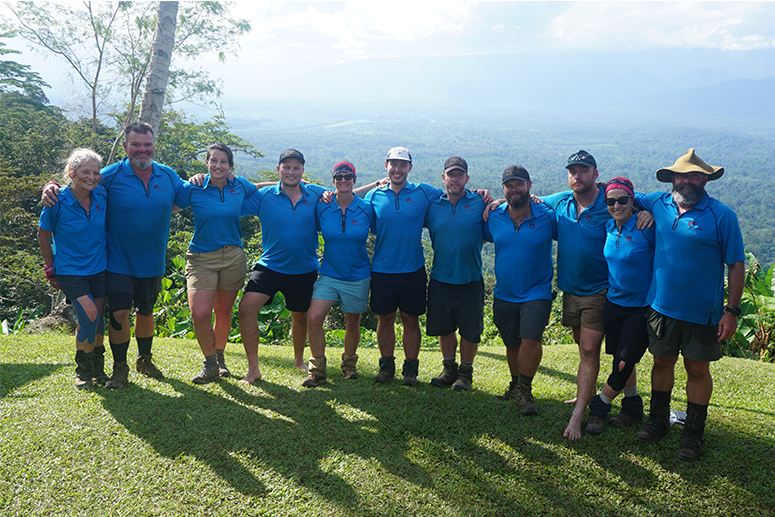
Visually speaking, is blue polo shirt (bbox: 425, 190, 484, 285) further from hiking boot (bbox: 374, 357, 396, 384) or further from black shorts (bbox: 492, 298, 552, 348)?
hiking boot (bbox: 374, 357, 396, 384)

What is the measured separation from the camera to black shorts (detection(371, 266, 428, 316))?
18.5 feet

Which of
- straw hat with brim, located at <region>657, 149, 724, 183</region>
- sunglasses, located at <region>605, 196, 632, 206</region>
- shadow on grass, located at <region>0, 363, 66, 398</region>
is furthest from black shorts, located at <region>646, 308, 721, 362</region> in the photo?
shadow on grass, located at <region>0, 363, 66, 398</region>

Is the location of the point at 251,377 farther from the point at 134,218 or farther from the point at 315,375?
the point at 134,218

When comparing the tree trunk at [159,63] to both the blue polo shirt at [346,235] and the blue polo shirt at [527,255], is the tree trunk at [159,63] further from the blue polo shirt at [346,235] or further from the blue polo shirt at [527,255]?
the blue polo shirt at [527,255]

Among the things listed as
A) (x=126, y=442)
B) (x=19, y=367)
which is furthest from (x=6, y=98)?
(x=126, y=442)

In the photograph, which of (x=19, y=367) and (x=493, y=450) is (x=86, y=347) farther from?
(x=493, y=450)

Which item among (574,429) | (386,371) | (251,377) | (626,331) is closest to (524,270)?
(626,331)

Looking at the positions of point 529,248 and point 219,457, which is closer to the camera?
point 219,457

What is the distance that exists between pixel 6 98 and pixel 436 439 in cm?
4368

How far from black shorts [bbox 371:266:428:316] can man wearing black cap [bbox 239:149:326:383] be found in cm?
76

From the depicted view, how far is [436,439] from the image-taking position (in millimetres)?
4633

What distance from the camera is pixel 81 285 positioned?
502 centimetres

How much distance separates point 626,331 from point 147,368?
16.6ft

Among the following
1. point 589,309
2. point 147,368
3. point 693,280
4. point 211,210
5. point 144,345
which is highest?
point 211,210
